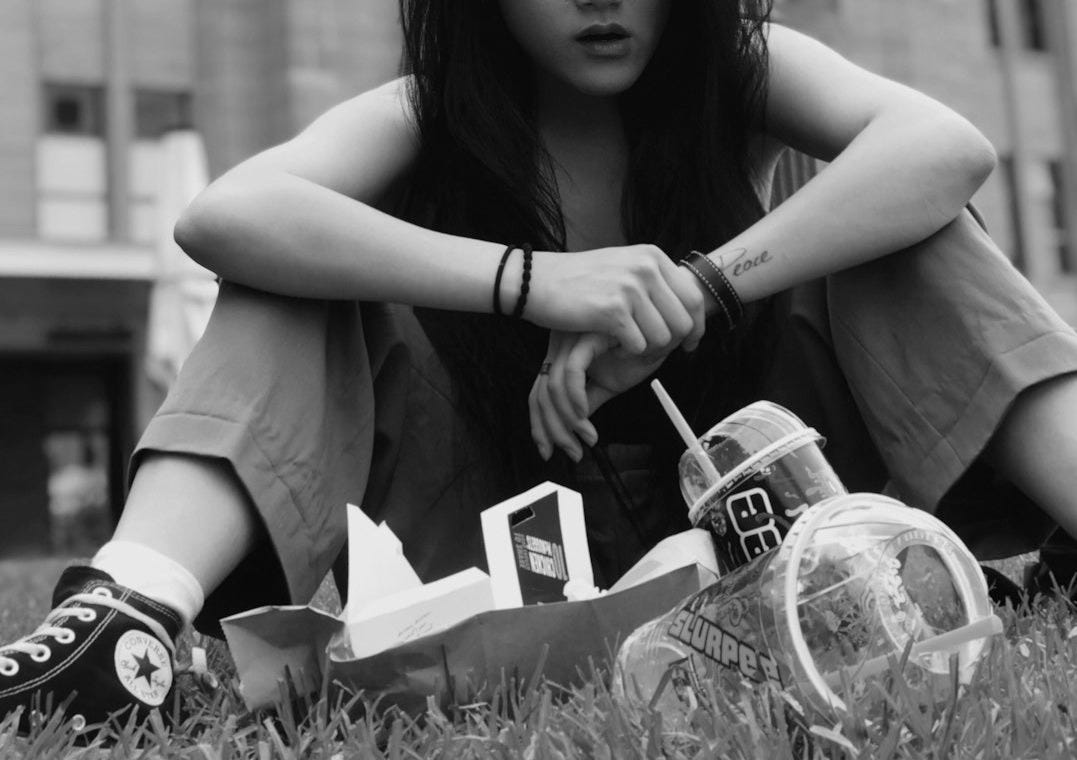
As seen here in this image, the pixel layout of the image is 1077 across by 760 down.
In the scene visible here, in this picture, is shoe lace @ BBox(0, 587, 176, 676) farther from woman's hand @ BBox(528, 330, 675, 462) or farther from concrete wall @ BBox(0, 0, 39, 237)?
concrete wall @ BBox(0, 0, 39, 237)

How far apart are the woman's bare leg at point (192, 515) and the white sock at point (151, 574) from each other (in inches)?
0.6

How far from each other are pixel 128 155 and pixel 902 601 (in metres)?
10.6

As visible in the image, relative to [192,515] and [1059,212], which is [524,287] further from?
[1059,212]

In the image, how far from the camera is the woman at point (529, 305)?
1.51 meters

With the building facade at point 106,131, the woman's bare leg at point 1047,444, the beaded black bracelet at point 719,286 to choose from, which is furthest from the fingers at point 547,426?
the building facade at point 106,131

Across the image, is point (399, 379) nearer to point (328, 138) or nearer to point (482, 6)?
point (328, 138)

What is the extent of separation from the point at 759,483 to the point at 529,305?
41 centimetres

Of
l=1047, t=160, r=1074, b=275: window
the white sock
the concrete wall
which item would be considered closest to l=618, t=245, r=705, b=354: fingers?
the white sock

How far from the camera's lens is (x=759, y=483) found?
1.34 metres

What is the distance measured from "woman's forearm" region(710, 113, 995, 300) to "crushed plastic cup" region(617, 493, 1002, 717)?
1.87 ft

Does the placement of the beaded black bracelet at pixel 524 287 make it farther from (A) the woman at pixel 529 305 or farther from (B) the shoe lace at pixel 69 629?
(B) the shoe lace at pixel 69 629

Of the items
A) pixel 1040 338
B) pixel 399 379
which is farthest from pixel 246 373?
pixel 1040 338

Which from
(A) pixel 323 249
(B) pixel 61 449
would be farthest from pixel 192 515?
(B) pixel 61 449

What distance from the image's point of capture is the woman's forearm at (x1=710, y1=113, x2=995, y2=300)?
165 cm
